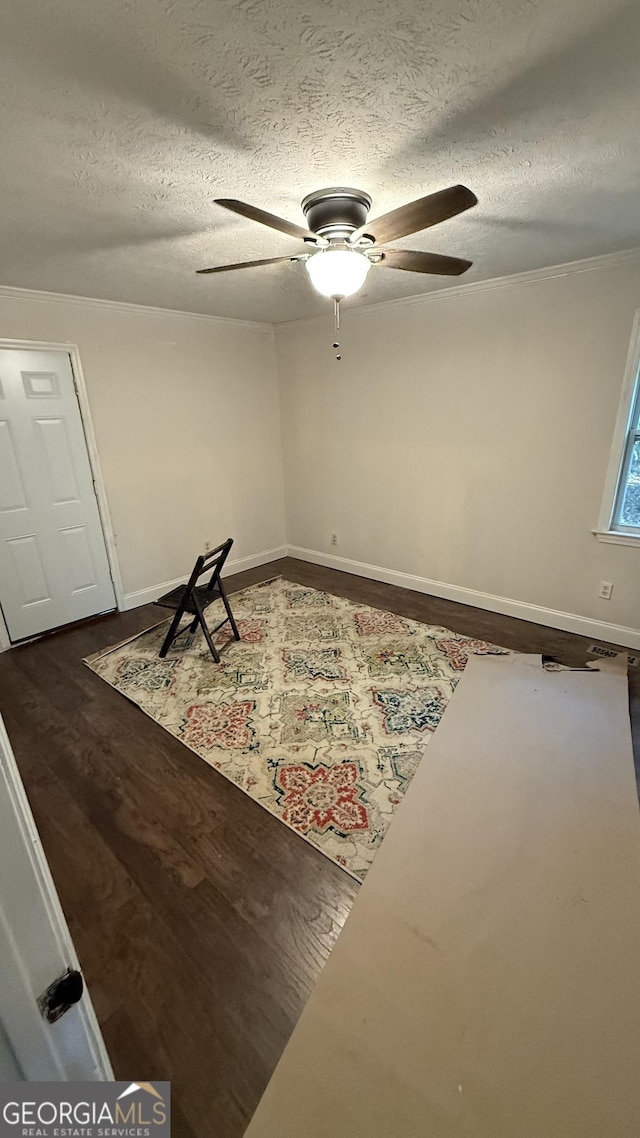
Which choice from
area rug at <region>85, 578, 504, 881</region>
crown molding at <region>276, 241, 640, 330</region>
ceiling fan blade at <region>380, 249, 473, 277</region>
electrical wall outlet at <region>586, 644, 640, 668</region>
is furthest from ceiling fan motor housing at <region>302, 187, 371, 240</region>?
electrical wall outlet at <region>586, 644, 640, 668</region>

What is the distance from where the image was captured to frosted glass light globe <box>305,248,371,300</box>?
5.22 feet

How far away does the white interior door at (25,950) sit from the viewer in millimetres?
529

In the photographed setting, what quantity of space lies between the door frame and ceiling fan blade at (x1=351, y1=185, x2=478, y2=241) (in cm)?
241

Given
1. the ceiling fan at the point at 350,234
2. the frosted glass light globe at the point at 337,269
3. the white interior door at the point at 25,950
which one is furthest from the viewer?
the frosted glass light globe at the point at 337,269

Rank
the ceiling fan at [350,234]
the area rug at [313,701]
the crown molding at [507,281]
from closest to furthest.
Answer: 1. the ceiling fan at [350,234]
2. the area rug at [313,701]
3. the crown molding at [507,281]

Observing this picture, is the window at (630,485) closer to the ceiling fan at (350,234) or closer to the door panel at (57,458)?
the ceiling fan at (350,234)

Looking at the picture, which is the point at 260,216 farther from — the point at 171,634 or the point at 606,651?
the point at 606,651

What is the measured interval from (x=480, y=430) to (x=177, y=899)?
3.26 meters

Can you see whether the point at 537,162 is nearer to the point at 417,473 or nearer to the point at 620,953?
the point at 417,473

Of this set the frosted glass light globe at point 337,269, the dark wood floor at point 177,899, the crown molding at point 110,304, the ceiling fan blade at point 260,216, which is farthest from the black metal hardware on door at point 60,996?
the crown molding at point 110,304

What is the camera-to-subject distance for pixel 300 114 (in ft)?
4.20

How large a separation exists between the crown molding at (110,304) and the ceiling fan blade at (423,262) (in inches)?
90.7

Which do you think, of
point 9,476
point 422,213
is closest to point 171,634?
point 9,476

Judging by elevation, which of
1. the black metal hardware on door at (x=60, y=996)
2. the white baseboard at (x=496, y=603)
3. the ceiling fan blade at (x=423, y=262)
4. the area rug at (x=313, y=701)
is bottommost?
the area rug at (x=313, y=701)
